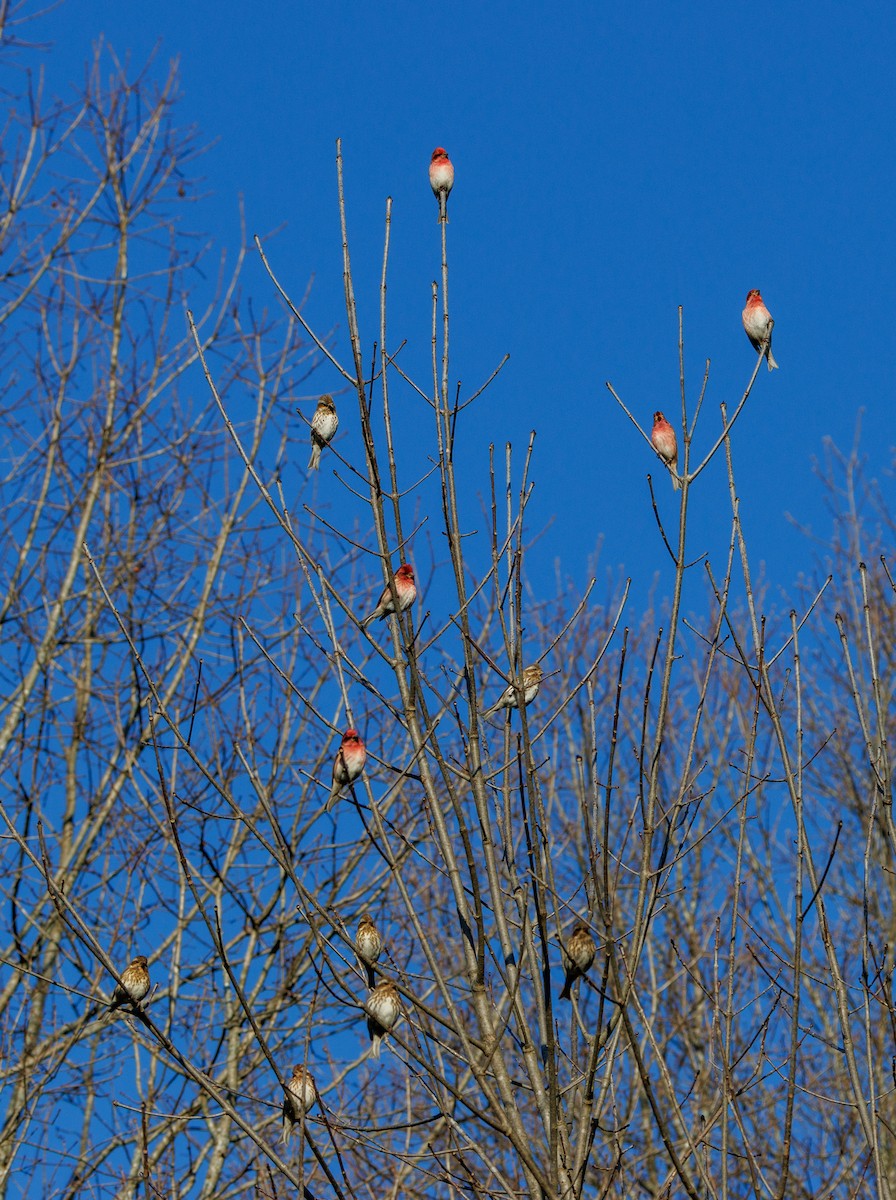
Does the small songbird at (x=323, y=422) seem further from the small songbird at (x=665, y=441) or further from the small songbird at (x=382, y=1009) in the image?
the small songbird at (x=382, y=1009)

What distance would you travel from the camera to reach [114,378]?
791cm

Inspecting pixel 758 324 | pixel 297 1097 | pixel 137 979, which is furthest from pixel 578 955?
pixel 758 324

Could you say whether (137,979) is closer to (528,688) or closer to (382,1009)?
(382,1009)

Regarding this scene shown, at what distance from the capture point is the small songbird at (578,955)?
3.23m

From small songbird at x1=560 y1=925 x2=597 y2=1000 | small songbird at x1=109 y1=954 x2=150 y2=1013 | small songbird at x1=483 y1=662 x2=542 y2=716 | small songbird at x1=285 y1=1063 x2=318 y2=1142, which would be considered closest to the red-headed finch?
small songbird at x1=285 y1=1063 x2=318 y2=1142

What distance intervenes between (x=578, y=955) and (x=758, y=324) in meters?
1.65

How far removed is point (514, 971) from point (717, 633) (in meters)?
0.89

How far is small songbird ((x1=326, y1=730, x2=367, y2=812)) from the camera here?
3.39 meters

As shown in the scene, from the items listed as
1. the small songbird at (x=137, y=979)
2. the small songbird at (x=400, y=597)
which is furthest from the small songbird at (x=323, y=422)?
the small songbird at (x=137, y=979)

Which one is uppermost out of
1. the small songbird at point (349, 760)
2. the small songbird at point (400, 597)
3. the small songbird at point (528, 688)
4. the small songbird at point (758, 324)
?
the small songbird at point (758, 324)

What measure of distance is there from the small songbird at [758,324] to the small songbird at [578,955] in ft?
4.98

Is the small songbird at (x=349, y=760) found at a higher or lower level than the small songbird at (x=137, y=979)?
higher

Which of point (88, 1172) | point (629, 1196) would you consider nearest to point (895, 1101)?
point (88, 1172)

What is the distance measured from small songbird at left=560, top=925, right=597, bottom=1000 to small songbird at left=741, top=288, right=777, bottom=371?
1.52 meters
